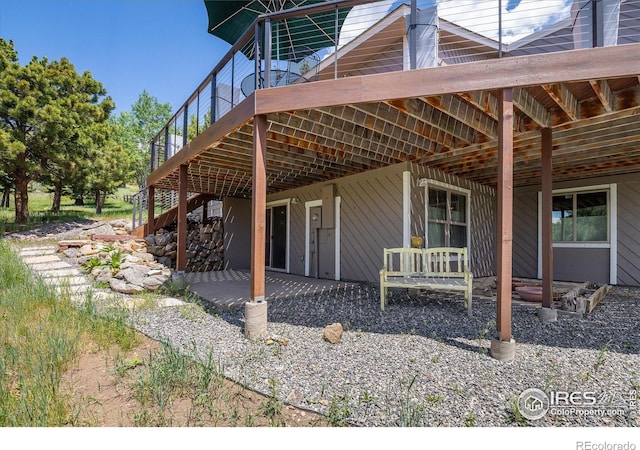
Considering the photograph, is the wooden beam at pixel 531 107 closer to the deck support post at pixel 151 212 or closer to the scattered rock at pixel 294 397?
the scattered rock at pixel 294 397

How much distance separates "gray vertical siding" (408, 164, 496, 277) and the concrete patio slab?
2.25 meters

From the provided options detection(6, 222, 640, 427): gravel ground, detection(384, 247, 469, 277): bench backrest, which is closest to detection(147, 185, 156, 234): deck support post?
detection(6, 222, 640, 427): gravel ground

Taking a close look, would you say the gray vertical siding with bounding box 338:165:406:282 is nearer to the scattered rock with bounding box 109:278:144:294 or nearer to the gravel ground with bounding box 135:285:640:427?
the gravel ground with bounding box 135:285:640:427

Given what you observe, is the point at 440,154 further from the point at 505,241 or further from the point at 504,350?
the point at 504,350

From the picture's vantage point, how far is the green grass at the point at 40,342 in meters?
1.81

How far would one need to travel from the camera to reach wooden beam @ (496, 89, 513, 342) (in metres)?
2.67

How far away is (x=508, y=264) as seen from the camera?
2.68 metres

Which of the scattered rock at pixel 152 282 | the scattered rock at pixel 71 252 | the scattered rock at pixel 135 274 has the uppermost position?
the scattered rock at pixel 71 252

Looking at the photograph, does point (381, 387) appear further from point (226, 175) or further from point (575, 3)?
point (575, 3)

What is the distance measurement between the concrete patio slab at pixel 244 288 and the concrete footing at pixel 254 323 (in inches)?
51.3

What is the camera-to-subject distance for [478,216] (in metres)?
7.39

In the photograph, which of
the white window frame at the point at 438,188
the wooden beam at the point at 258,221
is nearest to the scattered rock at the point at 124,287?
the wooden beam at the point at 258,221

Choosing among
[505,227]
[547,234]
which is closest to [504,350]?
[505,227]

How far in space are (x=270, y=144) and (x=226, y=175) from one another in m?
2.38
